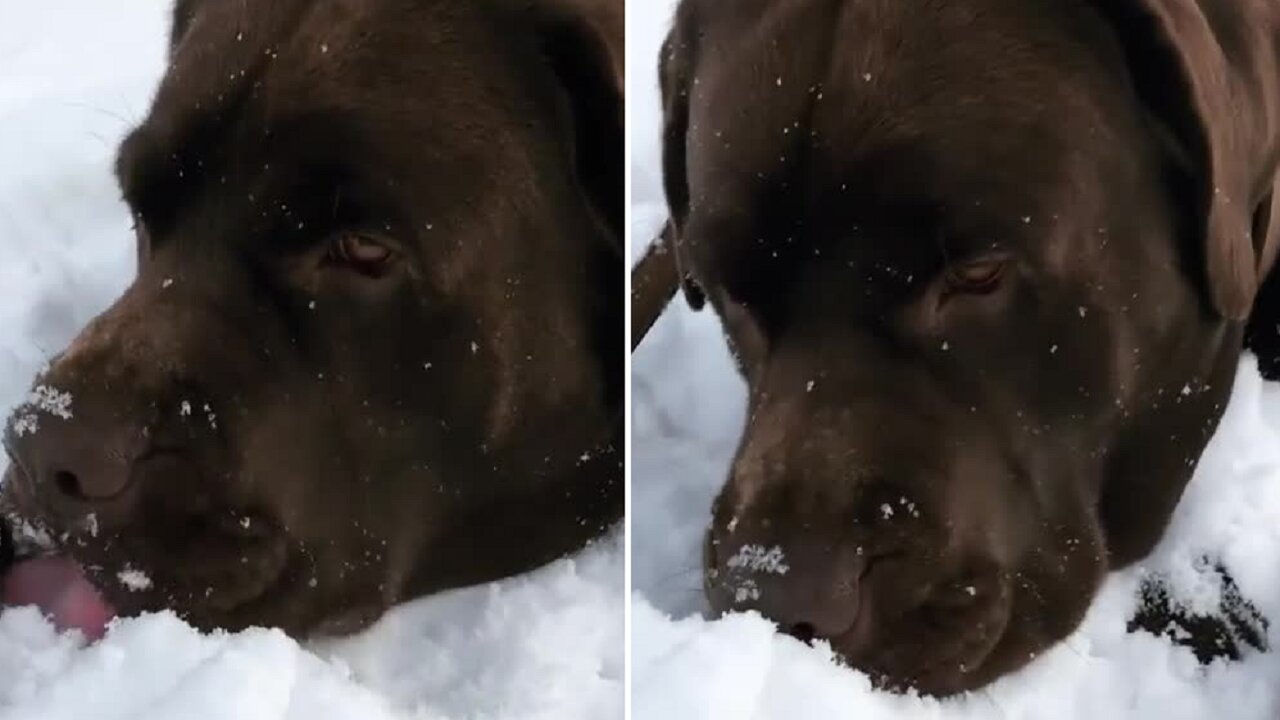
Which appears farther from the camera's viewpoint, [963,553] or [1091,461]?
[1091,461]

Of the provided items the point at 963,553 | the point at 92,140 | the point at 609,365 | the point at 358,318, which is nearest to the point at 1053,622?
the point at 963,553

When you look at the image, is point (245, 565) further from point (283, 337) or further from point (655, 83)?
point (655, 83)

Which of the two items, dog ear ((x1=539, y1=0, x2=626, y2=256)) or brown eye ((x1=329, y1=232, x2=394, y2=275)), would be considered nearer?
brown eye ((x1=329, y1=232, x2=394, y2=275))

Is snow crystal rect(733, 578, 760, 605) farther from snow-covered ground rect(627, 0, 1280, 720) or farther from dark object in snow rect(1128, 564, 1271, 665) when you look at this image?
dark object in snow rect(1128, 564, 1271, 665)

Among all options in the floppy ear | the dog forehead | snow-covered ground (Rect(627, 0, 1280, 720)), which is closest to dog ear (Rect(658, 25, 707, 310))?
snow-covered ground (Rect(627, 0, 1280, 720))

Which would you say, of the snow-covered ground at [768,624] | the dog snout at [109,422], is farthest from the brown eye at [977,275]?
the dog snout at [109,422]

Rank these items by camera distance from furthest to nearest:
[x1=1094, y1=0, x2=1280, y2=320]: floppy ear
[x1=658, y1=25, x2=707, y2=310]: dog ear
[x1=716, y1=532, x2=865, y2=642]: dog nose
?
[x1=658, y1=25, x2=707, y2=310]: dog ear, [x1=1094, y1=0, x2=1280, y2=320]: floppy ear, [x1=716, y1=532, x2=865, y2=642]: dog nose

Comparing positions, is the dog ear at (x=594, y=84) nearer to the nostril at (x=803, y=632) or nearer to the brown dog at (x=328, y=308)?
the brown dog at (x=328, y=308)

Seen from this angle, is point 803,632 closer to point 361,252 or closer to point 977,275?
point 977,275
